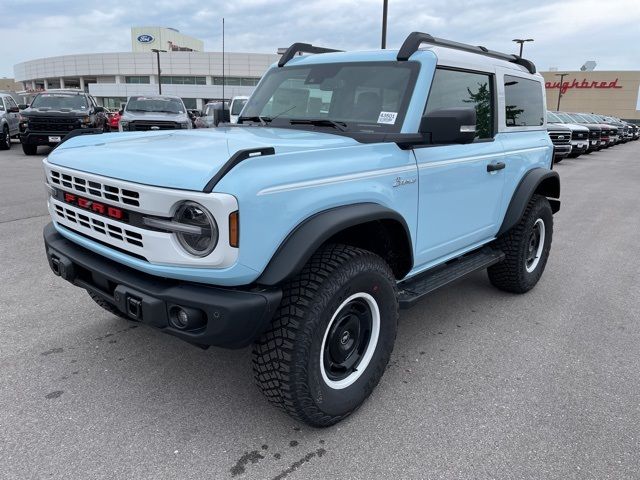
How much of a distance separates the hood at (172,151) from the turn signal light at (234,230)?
17 cm

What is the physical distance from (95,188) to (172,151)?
17.1 inches

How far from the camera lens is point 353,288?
2.49m

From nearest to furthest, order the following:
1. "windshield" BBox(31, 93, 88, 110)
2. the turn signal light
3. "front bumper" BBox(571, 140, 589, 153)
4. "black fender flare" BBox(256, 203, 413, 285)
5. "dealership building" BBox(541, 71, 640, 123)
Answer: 1. the turn signal light
2. "black fender flare" BBox(256, 203, 413, 285)
3. "windshield" BBox(31, 93, 88, 110)
4. "front bumper" BBox(571, 140, 589, 153)
5. "dealership building" BBox(541, 71, 640, 123)

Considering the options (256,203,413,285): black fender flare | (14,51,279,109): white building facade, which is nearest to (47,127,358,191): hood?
(256,203,413,285): black fender flare

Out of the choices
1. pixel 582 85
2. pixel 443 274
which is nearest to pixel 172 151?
pixel 443 274

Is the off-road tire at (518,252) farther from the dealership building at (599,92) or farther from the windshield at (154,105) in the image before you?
the dealership building at (599,92)

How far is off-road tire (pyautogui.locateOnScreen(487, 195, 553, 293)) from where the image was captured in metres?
4.28

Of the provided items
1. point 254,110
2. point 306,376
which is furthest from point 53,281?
point 306,376

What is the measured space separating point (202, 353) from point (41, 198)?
6.49 meters

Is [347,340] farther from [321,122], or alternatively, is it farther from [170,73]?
[170,73]

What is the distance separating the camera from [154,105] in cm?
1530

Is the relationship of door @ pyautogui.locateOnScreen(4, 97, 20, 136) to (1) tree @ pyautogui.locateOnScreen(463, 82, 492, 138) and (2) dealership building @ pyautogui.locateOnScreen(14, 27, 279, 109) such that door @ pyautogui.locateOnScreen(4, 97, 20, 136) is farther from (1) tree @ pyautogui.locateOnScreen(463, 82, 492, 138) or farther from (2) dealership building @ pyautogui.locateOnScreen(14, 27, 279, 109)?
(2) dealership building @ pyautogui.locateOnScreen(14, 27, 279, 109)

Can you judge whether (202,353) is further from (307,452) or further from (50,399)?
(307,452)

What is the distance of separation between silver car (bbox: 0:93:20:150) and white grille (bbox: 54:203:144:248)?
1671 cm
